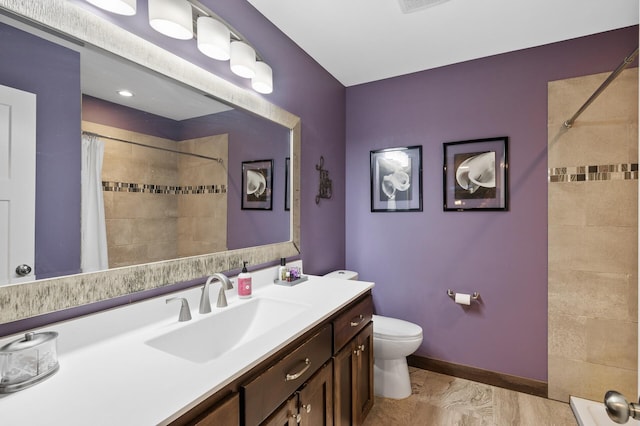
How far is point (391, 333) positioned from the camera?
2.10m

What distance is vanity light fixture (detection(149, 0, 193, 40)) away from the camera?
1.17 metres

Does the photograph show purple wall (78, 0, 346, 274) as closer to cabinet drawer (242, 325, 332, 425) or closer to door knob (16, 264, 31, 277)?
door knob (16, 264, 31, 277)

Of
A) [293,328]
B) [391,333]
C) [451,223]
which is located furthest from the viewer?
[451,223]

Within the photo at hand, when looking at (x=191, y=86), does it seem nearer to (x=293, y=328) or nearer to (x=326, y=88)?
(x=293, y=328)

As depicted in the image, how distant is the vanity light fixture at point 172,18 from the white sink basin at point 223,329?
3.78ft

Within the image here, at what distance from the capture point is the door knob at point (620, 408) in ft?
1.88

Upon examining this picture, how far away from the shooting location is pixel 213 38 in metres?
1.37

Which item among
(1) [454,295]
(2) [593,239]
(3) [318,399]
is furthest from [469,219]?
(3) [318,399]

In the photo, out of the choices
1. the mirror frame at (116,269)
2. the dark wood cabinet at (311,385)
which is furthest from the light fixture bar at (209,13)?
the dark wood cabinet at (311,385)

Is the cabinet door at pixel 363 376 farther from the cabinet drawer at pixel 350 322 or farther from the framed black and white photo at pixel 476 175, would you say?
the framed black and white photo at pixel 476 175

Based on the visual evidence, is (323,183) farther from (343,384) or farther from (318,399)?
(318,399)

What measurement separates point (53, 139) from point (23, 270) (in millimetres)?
404

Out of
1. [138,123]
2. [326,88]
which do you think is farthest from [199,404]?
[326,88]

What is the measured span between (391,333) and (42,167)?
2.01 meters
